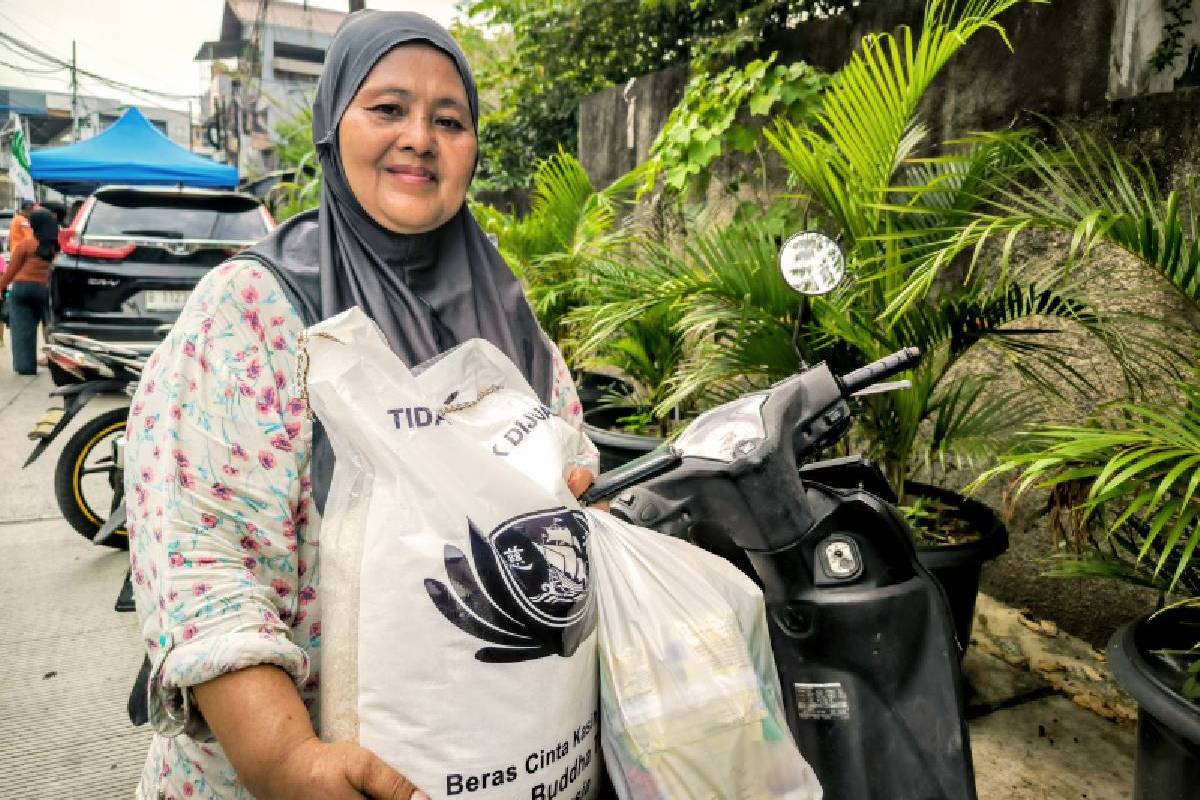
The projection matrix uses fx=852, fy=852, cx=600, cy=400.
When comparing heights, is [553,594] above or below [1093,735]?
above

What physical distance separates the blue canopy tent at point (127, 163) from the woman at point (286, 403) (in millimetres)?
14472

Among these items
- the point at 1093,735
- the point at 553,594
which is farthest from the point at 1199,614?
the point at 553,594

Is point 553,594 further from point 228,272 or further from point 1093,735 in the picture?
point 1093,735

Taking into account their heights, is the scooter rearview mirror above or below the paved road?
above

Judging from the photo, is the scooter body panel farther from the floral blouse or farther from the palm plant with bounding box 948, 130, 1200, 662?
the palm plant with bounding box 948, 130, 1200, 662

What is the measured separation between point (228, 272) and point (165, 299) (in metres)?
6.20

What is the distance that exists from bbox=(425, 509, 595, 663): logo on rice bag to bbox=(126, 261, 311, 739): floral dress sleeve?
0.22 meters

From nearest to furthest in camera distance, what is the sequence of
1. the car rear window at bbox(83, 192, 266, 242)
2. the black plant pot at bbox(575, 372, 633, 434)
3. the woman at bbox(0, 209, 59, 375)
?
1. the black plant pot at bbox(575, 372, 633, 434)
2. the car rear window at bbox(83, 192, 266, 242)
3. the woman at bbox(0, 209, 59, 375)

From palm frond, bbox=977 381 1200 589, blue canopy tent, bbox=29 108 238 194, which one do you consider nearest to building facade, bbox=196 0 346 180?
blue canopy tent, bbox=29 108 238 194

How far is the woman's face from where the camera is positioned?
3.79 ft

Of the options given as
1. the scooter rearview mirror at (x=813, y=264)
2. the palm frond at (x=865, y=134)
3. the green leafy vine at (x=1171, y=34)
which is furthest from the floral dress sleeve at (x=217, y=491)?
the green leafy vine at (x=1171, y=34)

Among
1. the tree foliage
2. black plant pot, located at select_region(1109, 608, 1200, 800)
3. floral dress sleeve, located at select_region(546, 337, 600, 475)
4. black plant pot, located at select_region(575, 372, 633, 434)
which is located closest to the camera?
floral dress sleeve, located at select_region(546, 337, 600, 475)

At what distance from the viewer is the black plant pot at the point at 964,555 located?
96.2 inches

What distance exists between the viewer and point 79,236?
6.43m
